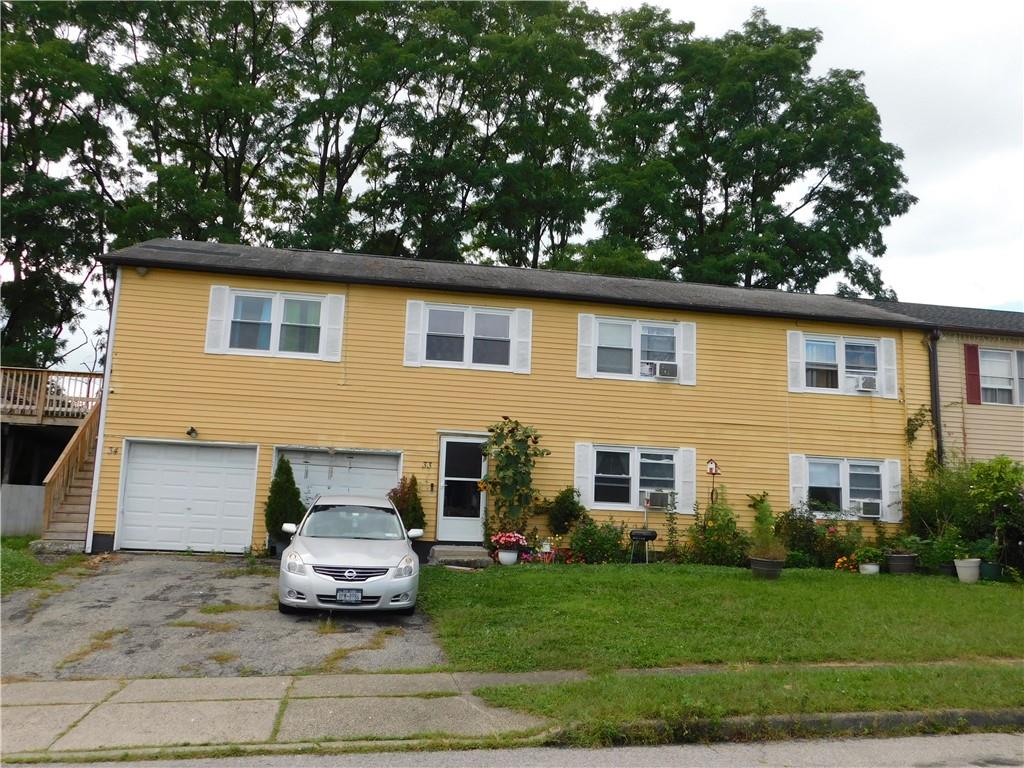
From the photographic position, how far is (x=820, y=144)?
3052cm

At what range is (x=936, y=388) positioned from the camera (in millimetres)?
17016

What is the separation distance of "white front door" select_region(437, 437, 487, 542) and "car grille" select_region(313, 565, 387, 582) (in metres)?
5.40

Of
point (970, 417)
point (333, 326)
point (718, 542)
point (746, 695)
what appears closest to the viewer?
point (746, 695)

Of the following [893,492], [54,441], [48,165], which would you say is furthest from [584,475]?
[48,165]

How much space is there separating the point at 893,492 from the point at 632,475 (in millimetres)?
5784

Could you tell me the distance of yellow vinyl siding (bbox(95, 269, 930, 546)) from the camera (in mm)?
14680

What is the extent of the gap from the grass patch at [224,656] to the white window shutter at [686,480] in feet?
32.4

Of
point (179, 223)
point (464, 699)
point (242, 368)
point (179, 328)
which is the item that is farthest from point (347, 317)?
point (179, 223)

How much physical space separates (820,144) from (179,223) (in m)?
24.3

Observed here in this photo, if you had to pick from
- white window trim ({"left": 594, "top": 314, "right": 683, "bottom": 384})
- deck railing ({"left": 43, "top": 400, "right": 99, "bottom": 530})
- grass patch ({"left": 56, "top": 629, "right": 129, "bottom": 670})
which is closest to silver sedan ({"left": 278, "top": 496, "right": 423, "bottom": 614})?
grass patch ({"left": 56, "top": 629, "right": 129, "bottom": 670})

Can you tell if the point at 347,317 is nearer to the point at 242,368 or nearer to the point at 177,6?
the point at 242,368

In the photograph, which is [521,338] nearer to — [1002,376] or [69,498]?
[69,498]

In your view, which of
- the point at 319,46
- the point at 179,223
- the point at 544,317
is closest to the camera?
the point at 544,317

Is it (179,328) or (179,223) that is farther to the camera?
(179,223)
